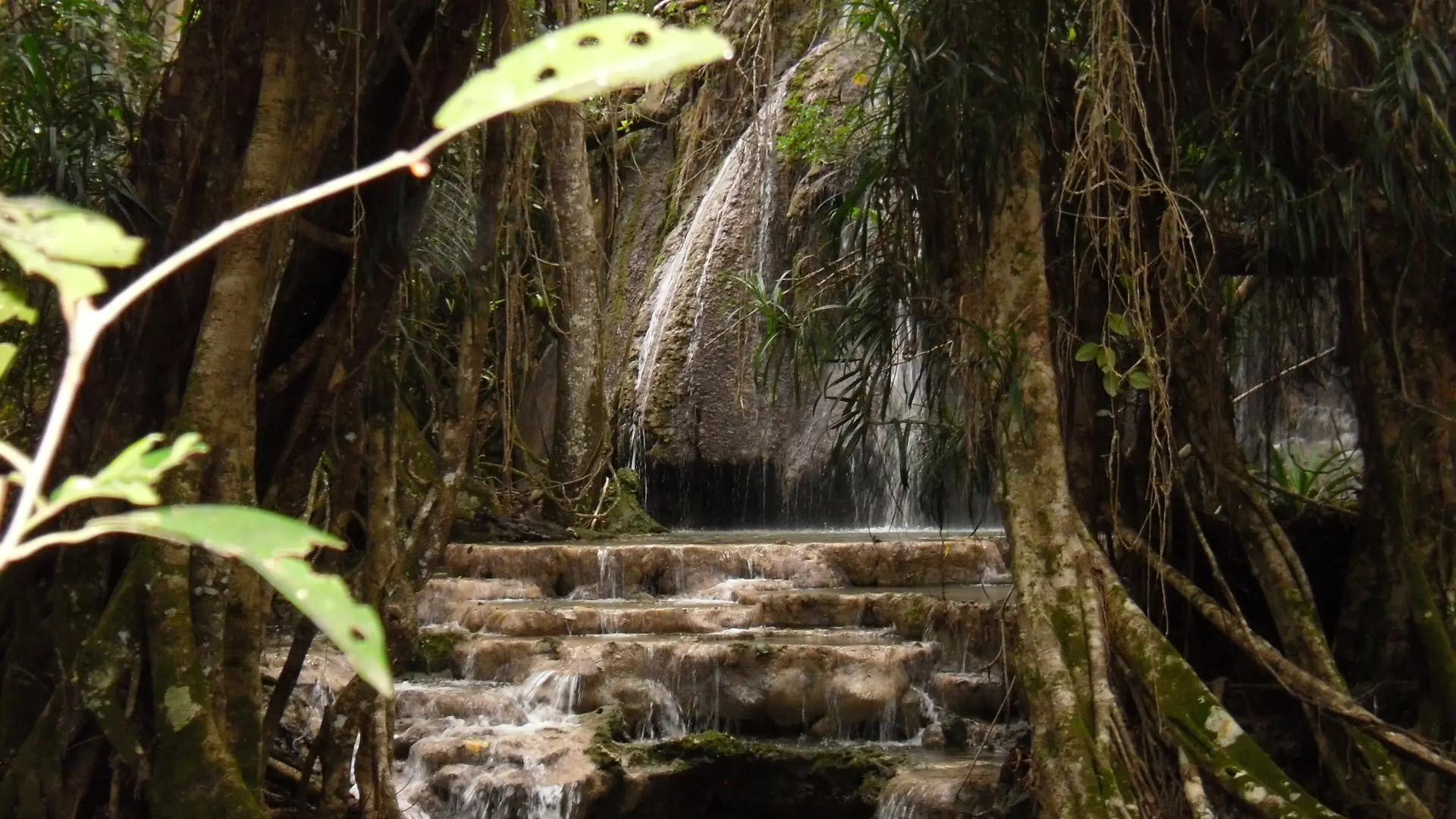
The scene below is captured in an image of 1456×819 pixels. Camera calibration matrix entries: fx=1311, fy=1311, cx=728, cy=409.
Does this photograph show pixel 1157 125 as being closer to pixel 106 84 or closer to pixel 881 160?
pixel 881 160

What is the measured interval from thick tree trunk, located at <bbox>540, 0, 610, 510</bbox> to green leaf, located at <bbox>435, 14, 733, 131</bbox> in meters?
8.65

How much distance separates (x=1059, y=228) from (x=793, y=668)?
239 centimetres

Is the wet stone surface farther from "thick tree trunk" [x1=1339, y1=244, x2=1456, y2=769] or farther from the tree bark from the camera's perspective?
"thick tree trunk" [x1=1339, y1=244, x2=1456, y2=769]

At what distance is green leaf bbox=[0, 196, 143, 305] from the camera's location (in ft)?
2.22

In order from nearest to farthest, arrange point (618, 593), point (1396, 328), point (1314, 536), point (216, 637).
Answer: point (216, 637) < point (1396, 328) < point (1314, 536) < point (618, 593)

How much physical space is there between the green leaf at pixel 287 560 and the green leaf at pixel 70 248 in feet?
0.41

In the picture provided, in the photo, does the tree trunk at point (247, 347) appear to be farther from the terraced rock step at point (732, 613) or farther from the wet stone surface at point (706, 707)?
the terraced rock step at point (732, 613)

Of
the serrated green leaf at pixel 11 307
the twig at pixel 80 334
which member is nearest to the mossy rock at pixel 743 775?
the serrated green leaf at pixel 11 307

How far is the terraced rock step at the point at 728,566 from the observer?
24.6ft

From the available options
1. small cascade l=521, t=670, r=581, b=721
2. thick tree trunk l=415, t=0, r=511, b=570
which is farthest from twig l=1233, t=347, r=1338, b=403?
small cascade l=521, t=670, r=581, b=721

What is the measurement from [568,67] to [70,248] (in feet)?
0.91

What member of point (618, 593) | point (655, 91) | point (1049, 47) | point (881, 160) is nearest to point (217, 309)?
point (881, 160)

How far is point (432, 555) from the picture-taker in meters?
4.43

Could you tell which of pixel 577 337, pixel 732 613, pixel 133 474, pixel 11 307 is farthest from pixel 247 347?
pixel 577 337
